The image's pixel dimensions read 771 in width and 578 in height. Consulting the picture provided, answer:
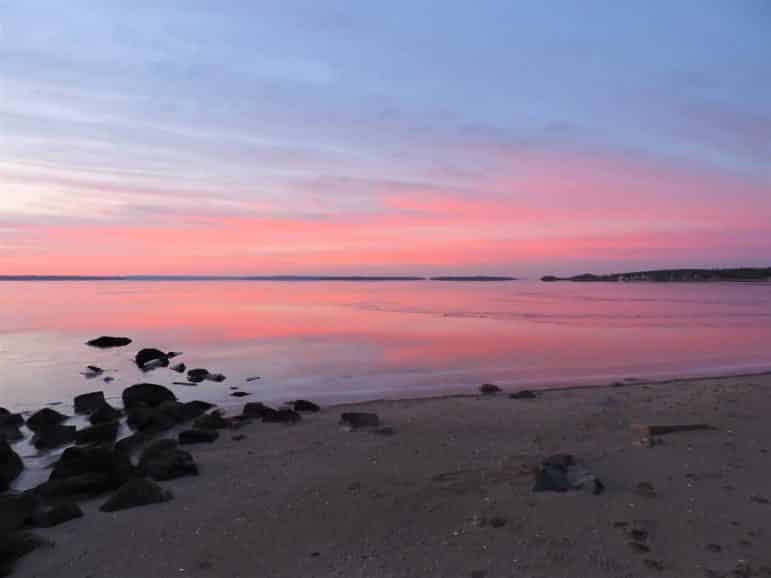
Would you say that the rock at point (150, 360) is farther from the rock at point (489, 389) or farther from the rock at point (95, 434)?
the rock at point (489, 389)

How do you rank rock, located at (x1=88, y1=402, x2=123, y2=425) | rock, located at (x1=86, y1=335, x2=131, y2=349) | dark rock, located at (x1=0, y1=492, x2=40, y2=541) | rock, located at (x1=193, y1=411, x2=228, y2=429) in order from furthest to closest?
rock, located at (x1=86, y1=335, x2=131, y2=349) < rock, located at (x1=88, y1=402, x2=123, y2=425) < rock, located at (x1=193, y1=411, x2=228, y2=429) < dark rock, located at (x1=0, y1=492, x2=40, y2=541)

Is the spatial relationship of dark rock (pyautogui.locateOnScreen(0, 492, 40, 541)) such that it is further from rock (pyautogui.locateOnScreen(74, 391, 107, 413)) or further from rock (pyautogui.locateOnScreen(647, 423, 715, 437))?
rock (pyautogui.locateOnScreen(647, 423, 715, 437))

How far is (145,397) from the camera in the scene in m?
14.5

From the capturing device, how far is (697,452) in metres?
9.05

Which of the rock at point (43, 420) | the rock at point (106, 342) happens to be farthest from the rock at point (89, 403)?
the rock at point (106, 342)

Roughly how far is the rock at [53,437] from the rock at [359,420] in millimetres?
5194

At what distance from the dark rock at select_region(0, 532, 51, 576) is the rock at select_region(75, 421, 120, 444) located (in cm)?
554

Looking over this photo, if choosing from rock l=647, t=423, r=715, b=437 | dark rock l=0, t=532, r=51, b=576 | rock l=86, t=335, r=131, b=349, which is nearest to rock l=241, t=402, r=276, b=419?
dark rock l=0, t=532, r=51, b=576

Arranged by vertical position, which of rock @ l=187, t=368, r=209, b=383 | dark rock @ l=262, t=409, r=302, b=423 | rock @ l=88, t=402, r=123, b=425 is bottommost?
rock @ l=187, t=368, r=209, b=383

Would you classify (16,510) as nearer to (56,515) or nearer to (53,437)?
(56,515)

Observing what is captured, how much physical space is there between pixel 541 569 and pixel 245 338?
88.5ft

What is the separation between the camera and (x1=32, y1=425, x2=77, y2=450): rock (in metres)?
11.2

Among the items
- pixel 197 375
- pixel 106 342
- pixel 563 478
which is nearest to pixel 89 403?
pixel 197 375

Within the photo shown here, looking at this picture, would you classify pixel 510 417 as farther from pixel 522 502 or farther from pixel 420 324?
pixel 420 324
